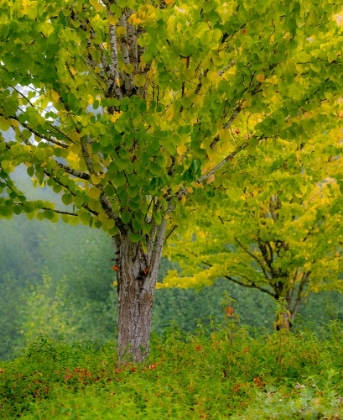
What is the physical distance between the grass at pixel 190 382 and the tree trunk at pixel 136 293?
251mm

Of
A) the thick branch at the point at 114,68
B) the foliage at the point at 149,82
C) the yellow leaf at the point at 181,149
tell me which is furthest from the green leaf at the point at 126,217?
the thick branch at the point at 114,68

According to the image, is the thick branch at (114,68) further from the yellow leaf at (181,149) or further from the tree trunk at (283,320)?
the tree trunk at (283,320)

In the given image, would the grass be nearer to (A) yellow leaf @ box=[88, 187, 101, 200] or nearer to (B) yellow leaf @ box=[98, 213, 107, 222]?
(B) yellow leaf @ box=[98, 213, 107, 222]

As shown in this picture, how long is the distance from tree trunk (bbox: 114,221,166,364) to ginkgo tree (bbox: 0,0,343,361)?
0.04ft

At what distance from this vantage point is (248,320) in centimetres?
2202

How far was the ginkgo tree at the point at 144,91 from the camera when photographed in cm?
415

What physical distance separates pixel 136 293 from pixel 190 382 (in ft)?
4.23

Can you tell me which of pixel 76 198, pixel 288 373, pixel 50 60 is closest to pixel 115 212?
pixel 76 198

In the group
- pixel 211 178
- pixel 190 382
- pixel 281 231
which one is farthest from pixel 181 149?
A: pixel 281 231

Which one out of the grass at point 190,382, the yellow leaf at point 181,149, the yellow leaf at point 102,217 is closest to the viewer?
the grass at point 190,382

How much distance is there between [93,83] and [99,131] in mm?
833

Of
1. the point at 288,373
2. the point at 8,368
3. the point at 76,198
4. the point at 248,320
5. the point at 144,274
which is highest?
the point at 248,320

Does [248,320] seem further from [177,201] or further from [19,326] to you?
[177,201]

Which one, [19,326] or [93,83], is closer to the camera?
[93,83]
